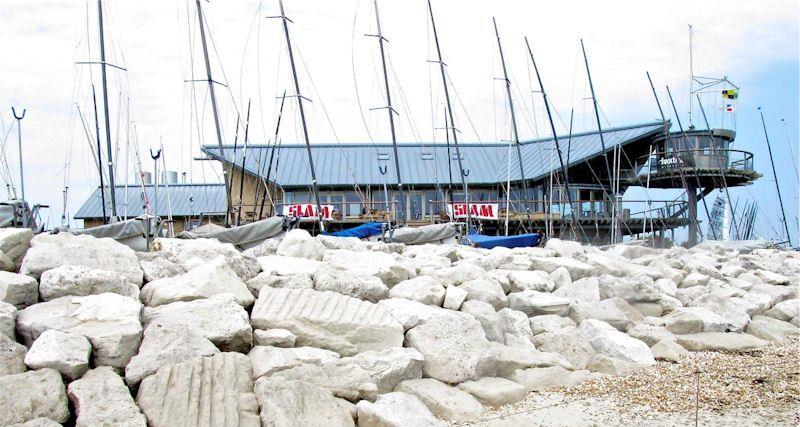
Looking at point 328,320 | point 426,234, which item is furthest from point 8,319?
point 426,234

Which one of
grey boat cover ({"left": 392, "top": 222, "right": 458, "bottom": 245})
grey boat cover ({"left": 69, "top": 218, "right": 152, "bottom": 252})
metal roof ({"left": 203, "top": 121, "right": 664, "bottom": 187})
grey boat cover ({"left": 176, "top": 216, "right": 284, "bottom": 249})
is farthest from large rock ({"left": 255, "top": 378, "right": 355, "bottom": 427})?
metal roof ({"left": 203, "top": 121, "right": 664, "bottom": 187})

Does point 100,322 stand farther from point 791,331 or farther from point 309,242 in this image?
point 791,331

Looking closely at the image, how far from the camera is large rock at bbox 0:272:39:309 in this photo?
311 inches

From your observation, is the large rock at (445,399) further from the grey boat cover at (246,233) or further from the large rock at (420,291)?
the grey boat cover at (246,233)

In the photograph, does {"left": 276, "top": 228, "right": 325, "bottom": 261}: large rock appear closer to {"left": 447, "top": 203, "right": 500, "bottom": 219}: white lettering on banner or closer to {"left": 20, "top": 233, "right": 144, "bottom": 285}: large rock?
{"left": 20, "top": 233, "right": 144, "bottom": 285}: large rock

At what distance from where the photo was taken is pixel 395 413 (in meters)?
6.95

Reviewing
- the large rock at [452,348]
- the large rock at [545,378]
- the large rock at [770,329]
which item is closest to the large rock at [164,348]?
the large rock at [452,348]

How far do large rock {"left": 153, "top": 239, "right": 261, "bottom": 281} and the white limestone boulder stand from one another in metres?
1.98

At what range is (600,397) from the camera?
27.8 ft

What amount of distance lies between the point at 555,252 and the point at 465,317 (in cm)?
674

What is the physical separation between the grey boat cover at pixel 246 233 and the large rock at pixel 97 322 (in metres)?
8.34

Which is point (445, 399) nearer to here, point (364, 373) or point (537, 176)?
point (364, 373)

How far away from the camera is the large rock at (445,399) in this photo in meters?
7.54

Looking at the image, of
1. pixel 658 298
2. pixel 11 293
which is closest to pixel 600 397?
pixel 658 298
